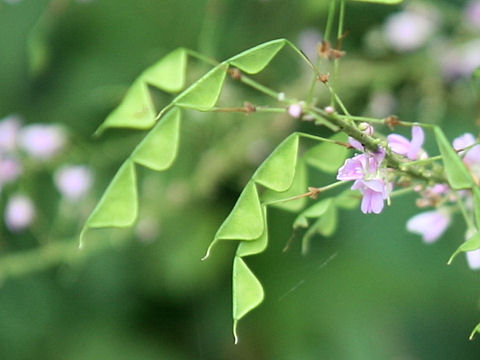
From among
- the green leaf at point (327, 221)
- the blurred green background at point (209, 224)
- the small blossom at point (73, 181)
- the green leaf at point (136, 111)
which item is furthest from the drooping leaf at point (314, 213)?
the small blossom at point (73, 181)

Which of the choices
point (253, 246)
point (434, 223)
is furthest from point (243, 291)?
point (434, 223)

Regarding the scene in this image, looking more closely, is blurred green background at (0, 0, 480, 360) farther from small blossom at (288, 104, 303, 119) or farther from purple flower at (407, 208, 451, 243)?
small blossom at (288, 104, 303, 119)

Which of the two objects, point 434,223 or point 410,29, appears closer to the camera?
point 434,223

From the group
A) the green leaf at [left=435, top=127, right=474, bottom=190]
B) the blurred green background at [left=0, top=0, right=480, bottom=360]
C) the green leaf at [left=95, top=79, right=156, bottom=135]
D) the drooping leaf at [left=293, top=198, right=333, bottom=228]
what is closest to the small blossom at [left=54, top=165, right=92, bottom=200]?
the blurred green background at [left=0, top=0, right=480, bottom=360]

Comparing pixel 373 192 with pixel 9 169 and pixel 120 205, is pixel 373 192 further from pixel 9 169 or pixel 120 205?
pixel 9 169

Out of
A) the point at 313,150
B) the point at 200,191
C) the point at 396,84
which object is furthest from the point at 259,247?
the point at 396,84

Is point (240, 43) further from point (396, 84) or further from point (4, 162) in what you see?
point (4, 162)

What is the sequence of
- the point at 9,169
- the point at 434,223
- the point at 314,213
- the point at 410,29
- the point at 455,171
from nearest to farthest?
the point at 455,171 → the point at 314,213 → the point at 434,223 → the point at 9,169 → the point at 410,29
